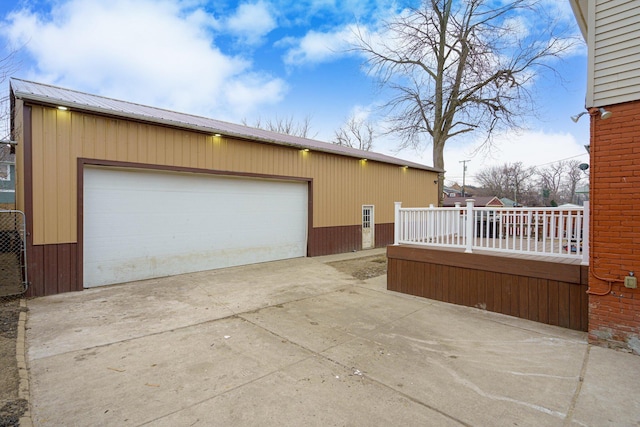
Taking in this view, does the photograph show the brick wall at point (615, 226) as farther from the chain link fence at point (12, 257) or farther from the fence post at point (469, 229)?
the chain link fence at point (12, 257)

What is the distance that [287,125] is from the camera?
28141 mm

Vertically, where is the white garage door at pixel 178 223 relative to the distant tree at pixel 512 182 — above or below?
below

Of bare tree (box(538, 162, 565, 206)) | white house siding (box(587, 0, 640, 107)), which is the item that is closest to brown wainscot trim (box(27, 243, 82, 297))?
white house siding (box(587, 0, 640, 107))

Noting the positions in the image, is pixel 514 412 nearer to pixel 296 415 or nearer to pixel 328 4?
pixel 296 415

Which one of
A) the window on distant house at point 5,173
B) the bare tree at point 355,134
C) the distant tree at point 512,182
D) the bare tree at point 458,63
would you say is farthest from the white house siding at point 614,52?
the distant tree at point 512,182

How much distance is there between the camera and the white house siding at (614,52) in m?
3.52

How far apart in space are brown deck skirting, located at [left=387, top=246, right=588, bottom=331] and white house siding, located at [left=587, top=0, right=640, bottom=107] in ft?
7.10

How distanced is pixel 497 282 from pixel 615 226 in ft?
5.73

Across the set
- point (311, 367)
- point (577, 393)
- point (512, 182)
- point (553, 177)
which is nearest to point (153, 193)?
point (311, 367)

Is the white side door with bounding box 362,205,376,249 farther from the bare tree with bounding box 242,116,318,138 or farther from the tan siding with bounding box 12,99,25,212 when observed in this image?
the bare tree with bounding box 242,116,318,138

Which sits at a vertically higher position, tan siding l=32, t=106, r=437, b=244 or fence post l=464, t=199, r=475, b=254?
tan siding l=32, t=106, r=437, b=244

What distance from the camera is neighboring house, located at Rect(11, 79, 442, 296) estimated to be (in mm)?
5746

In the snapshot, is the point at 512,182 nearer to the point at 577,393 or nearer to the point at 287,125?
the point at 287,125

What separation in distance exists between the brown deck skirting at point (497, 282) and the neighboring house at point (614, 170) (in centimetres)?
48
